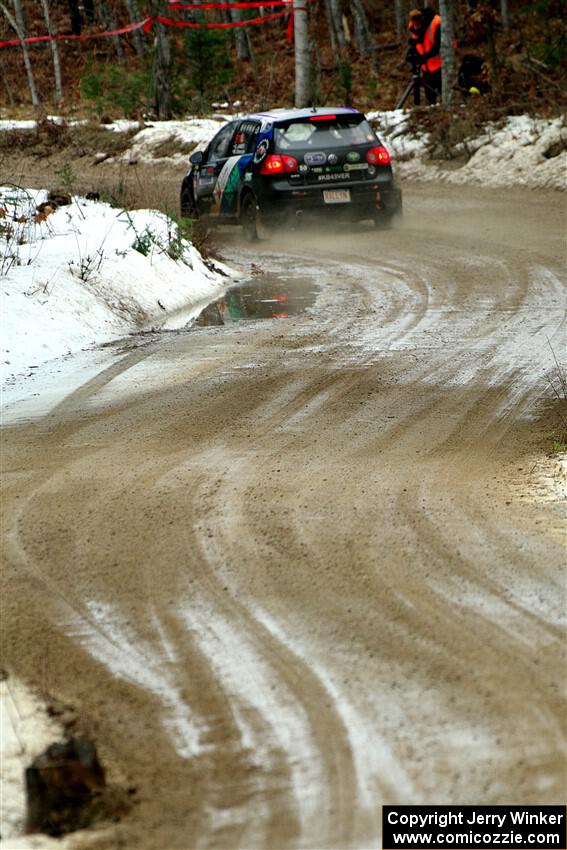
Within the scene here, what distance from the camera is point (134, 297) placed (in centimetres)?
1044

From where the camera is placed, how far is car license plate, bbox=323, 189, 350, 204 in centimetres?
1509

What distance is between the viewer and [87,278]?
1015 cm

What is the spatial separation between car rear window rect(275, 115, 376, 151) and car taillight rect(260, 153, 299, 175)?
15 centimetres

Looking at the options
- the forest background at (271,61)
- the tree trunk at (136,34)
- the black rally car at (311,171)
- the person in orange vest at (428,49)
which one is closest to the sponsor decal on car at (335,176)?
the black rally car at (311,171)

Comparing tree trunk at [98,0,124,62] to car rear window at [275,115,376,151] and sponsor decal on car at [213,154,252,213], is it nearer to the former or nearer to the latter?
sponsor decal on car at [213,154,252,213]

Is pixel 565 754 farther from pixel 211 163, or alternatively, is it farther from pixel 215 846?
pixel 211 163

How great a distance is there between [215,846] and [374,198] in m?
13.2

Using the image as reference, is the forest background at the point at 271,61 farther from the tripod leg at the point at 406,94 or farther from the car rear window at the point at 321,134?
the car rear window at the point at 321,134

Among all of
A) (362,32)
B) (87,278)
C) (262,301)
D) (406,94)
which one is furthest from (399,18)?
(87,278)

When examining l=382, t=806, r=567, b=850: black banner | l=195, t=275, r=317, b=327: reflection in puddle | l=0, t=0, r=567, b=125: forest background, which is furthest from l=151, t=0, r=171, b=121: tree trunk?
l=382, t=806, r=567, b=850: black banner

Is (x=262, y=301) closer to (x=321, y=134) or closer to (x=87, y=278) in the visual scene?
(x=87, y=278)

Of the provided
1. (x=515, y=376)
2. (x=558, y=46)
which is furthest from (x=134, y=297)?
(x=558, y=46)

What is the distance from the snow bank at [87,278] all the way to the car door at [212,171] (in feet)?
11.8

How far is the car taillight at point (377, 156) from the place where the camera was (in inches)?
604
